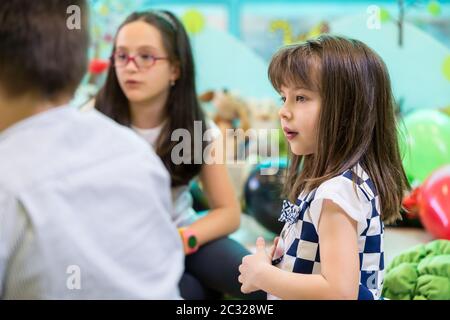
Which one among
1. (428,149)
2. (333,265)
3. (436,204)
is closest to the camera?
(333,265)

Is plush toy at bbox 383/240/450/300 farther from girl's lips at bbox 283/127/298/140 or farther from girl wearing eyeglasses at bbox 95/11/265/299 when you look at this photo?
girl's lips at bbox 283/127/298/140

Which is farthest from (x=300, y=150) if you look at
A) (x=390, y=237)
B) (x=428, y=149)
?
(x=428, y=149)

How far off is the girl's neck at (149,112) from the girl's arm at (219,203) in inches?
4.9

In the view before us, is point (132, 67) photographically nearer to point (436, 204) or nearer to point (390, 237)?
point (390, 237)

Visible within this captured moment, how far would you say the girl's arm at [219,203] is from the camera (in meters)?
1.10

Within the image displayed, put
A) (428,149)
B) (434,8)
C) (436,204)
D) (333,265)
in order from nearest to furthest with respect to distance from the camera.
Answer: (333,265) → (436,204) → (428,149) → (434,8)

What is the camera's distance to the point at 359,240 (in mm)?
676

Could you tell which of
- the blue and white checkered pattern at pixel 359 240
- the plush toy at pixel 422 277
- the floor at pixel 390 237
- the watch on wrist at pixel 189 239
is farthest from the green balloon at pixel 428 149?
the blue and white checkered pattern at pixel 359 240

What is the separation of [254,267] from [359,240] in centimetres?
12

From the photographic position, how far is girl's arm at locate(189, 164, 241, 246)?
1.10 meters

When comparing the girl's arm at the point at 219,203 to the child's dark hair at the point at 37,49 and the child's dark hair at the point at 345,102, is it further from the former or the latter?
the child's dark hair at the point at 37,49

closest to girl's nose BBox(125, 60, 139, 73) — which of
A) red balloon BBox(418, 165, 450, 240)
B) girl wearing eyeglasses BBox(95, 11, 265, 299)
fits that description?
girl wearing eyeglasses BBox(95, 11, 265, 299)

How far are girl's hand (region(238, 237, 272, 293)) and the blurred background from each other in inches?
9.1

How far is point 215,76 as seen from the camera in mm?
2486
